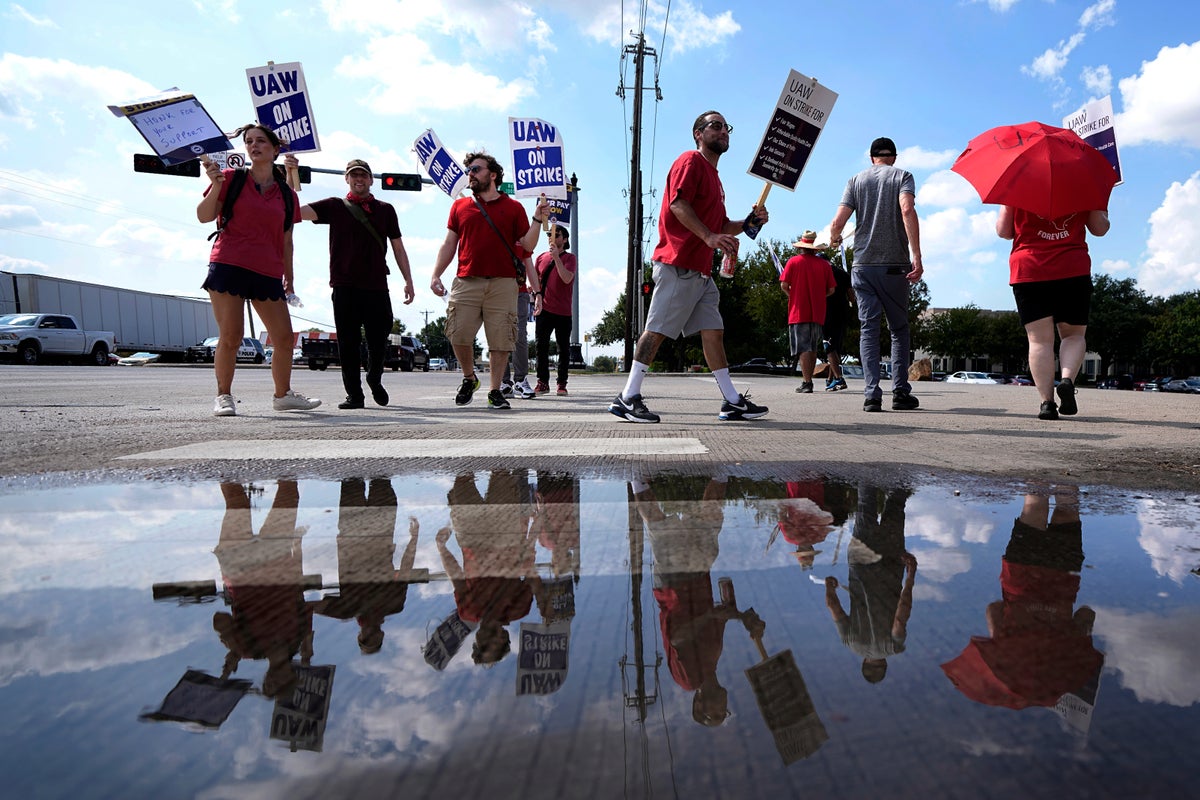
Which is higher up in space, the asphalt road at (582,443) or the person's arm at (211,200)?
the person's arm at (211,200)

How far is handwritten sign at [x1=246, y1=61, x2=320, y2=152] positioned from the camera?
8.98 metres

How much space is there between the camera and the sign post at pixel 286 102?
29.4ft

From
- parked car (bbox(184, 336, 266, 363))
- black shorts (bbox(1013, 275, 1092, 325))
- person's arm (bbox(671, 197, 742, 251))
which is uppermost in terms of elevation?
person's arm (bbox(671, 197, 742, 251))

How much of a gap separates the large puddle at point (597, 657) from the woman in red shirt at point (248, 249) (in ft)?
12.3

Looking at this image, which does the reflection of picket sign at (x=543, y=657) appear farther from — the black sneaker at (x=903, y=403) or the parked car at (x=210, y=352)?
the parked car at (x=210, y=352)

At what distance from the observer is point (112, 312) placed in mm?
38156

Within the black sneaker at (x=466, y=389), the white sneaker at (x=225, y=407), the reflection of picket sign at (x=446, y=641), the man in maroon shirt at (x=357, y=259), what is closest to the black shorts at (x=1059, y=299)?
the black sneaker at (x=466, y=389)

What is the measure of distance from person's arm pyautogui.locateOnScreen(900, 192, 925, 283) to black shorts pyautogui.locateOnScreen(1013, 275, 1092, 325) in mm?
792

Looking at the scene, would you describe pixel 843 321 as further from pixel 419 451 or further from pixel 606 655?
pixel 606 655

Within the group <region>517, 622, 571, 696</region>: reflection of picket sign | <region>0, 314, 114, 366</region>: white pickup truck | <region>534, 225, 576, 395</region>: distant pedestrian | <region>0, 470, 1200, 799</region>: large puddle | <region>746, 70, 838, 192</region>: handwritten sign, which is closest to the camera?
<region>0, 470, 1200, 799</region>: large puddle

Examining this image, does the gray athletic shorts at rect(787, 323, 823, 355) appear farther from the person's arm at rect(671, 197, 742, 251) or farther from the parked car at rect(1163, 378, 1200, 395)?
the parked car at rect(1163, 378, 1200, 395)

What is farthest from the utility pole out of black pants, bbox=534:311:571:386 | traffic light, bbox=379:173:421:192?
black pants, bbox=534:311:571:386

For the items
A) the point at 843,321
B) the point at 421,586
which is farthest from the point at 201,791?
the point at 843,321

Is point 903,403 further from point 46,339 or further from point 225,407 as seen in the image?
point 46,339
